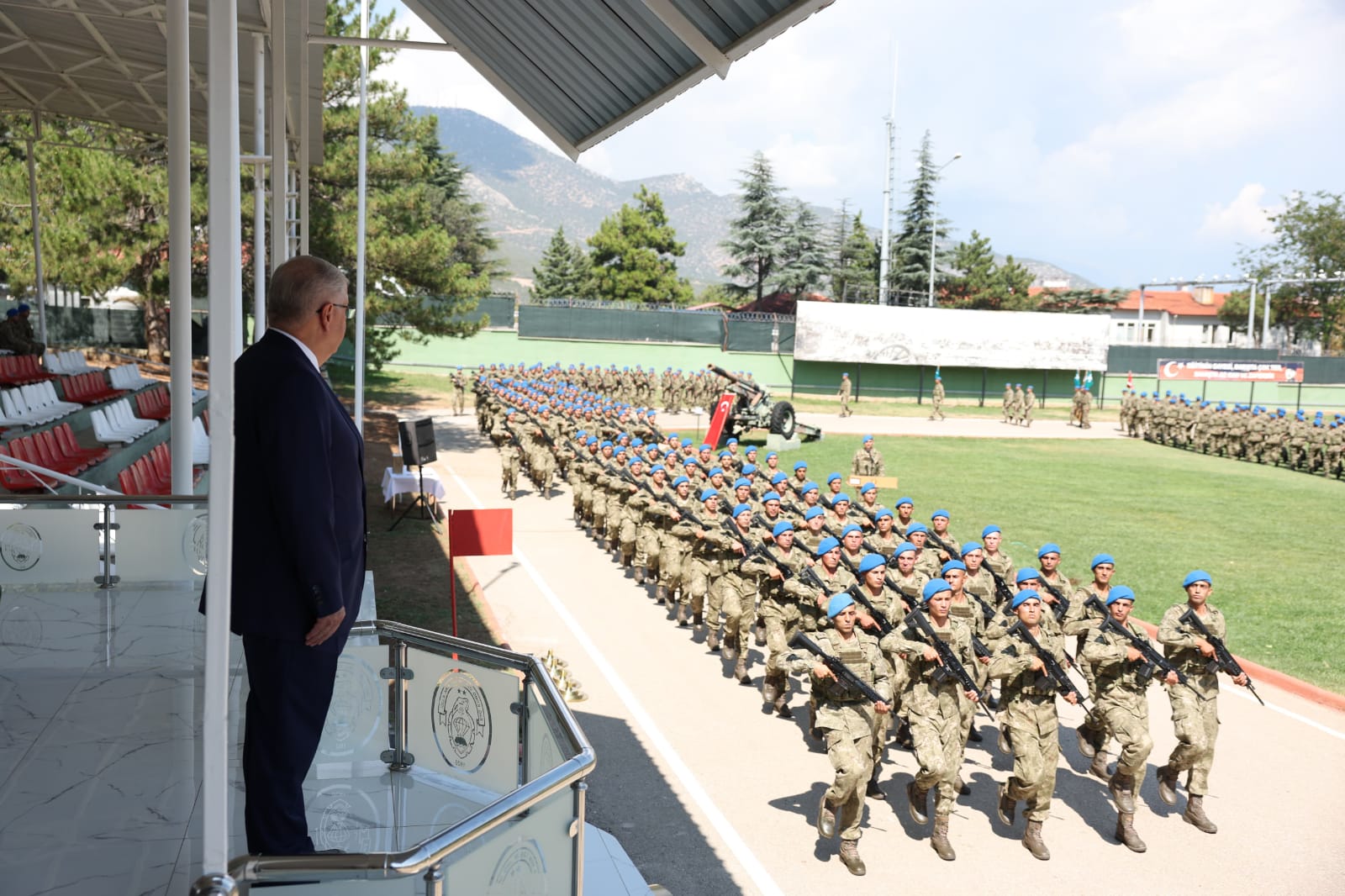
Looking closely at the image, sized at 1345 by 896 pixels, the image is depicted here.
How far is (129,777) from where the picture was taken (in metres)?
Answer: 4.67

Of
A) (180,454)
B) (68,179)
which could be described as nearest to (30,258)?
(68,179)

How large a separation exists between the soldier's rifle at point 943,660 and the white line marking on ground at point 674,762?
6.01ft

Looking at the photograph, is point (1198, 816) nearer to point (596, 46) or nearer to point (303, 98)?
point (596, 46)

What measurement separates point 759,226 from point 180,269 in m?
74.0

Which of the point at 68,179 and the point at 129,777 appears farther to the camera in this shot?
the point at 68,179

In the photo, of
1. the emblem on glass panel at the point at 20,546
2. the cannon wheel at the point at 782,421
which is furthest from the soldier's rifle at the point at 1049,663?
the cannon wheel at the point at 782,421

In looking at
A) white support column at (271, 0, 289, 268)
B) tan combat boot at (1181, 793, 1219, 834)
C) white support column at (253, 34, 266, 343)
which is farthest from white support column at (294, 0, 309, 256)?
tan combat boot at (1181, 793, 1219, 834)

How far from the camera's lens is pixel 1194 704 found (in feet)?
26.8

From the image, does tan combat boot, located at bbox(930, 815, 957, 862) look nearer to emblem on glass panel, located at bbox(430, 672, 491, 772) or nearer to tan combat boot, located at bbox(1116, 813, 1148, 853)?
tan combat boot, located at bbox(1116, 813, 1148, 853)

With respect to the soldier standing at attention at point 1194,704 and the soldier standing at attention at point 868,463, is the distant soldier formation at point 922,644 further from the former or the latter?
the soldier standing at attention at point 868,463

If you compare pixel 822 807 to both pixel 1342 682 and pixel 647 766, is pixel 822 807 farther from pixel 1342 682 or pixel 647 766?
pixel 1342 682

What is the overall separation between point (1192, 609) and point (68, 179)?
26938 mm

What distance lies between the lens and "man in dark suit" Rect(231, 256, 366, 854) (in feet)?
10.2

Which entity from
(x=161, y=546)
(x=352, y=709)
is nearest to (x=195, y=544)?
(x=161, y=546)
